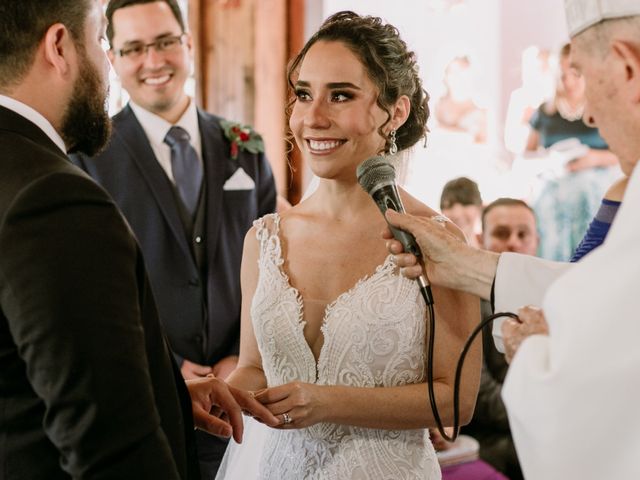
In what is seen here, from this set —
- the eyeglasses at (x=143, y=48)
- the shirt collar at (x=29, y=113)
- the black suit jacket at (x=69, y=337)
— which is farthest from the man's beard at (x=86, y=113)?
the eyeglasses at (x=143, y=48)

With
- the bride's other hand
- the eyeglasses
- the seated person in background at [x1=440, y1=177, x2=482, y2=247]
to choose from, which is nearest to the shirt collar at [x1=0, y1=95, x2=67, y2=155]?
the bride's other hand

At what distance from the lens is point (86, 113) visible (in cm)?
181

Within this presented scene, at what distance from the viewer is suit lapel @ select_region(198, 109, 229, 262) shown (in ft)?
12.3

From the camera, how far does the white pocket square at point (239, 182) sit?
12.6ft

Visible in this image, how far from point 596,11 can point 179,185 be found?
7.72 feet

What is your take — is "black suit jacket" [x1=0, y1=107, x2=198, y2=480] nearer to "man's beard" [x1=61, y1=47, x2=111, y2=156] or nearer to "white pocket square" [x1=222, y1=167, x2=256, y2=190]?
"man's beard" [x1=61, y1=47, x2=111, y2=156]

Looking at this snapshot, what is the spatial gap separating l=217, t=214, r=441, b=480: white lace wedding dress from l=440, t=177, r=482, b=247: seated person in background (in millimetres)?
3217

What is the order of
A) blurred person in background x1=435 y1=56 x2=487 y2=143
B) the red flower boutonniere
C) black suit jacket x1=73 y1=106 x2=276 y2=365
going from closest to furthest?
black suit jacket x1=73 y1=106 x2=276 y2=365 < the red flower boutonniere < blurred person in background x1=435 y1=56 x2=487 y2=143

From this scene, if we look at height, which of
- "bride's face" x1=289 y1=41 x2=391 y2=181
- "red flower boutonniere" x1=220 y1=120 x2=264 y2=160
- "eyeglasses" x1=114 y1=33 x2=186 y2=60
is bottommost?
"red flower boutonniere" x1=220 y1=120 x2=264 y2=160

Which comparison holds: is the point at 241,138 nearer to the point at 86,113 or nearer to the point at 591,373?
the point at 86,113

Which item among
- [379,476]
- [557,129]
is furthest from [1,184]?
[557,129]

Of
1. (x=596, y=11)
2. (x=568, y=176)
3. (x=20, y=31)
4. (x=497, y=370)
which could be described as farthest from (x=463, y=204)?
(x=20, y=31)

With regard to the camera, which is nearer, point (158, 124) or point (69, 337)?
point (69, 337)

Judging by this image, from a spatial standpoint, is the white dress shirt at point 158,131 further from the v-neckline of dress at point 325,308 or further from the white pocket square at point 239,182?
the v-neckline of dress at point 325,308
